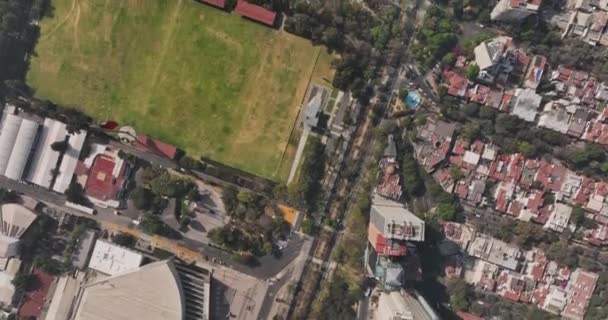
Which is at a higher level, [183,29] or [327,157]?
[183,29]

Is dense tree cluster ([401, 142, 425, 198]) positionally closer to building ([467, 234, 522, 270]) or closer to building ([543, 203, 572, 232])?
building ([467, 234, 522, 270])

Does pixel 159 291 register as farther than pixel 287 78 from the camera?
No

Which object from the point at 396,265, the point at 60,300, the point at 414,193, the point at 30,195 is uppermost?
the point at 414,193

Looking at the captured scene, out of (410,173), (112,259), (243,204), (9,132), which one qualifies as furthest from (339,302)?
(9,132)

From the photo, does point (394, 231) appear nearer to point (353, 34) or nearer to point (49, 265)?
point (353, 34)

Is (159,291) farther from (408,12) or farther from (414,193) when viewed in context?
(408,12)

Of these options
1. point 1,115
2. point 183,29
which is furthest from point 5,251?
point 183,29

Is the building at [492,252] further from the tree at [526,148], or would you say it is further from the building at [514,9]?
the building at [514,9]
